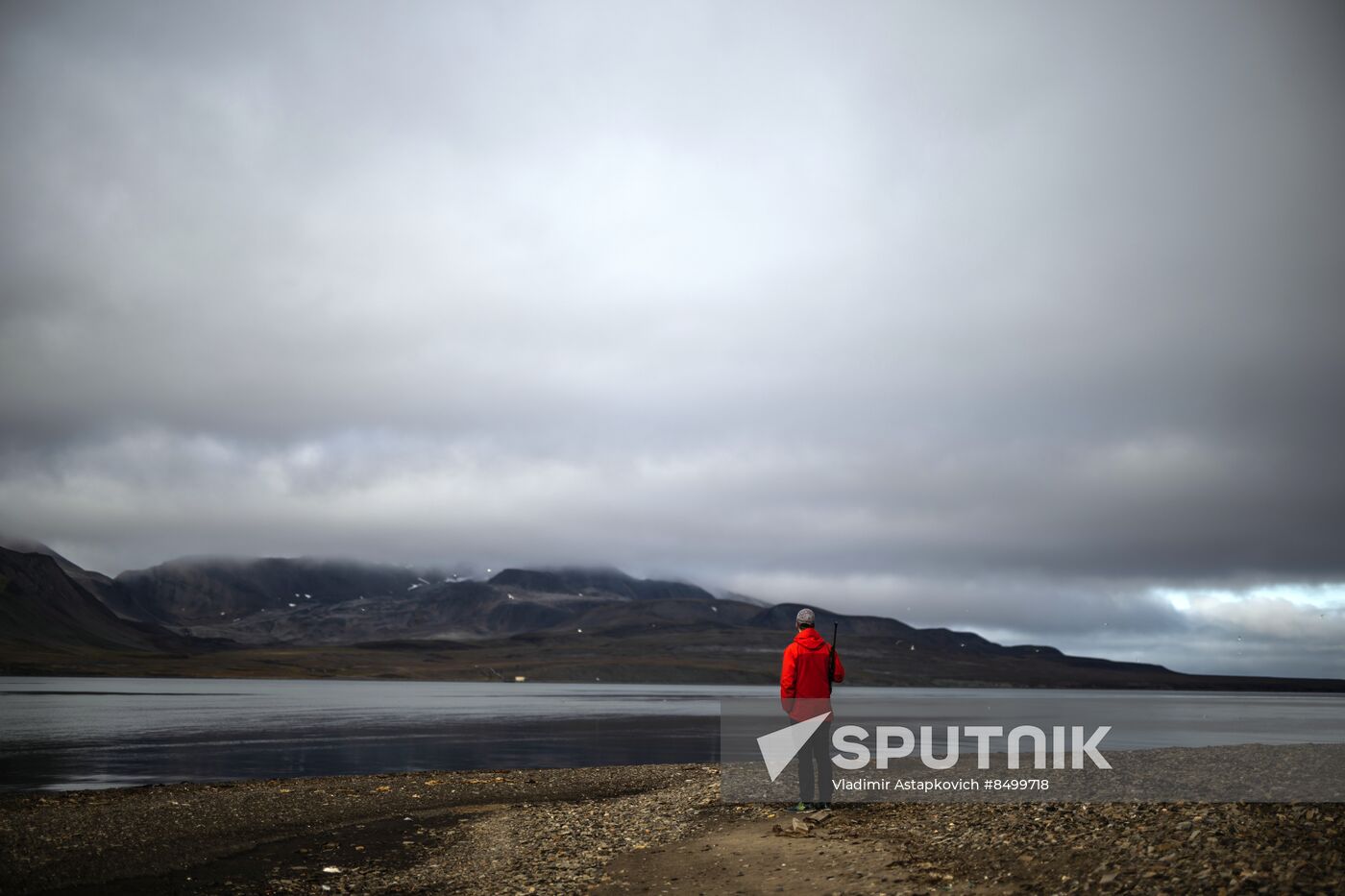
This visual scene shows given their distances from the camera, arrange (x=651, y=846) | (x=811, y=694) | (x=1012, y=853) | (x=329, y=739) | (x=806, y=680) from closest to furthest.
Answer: (x=1012, y=853) < (x=651, y=846) < (x=811, y=694) < (x=806, y=680) < (x=329, y=739)

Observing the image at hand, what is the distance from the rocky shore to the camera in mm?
11047

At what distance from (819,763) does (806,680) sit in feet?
4.96

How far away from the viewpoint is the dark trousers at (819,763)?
52.8ft

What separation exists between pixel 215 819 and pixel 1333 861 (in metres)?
21.1

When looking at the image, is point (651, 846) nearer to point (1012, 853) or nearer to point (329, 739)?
point (1012, 853)

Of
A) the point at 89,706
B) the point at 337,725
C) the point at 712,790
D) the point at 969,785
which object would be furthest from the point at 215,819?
the point at 89,706

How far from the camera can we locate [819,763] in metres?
16.4

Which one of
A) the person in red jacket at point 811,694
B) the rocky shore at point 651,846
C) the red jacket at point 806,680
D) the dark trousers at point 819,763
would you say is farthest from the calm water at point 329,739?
the red jacket at point 806,680

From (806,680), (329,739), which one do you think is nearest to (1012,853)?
(806,680)

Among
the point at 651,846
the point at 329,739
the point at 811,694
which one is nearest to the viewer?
the point at 651,846

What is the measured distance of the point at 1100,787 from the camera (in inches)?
659

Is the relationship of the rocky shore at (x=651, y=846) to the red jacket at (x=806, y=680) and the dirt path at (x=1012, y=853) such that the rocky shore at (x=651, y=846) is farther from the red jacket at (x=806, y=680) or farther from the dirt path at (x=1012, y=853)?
the red jacket at (x=806, y=680)

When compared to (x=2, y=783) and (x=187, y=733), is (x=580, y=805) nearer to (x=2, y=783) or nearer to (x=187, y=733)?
(x=2, y=783)

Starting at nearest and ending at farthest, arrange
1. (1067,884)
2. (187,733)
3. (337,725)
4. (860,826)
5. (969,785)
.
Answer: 1. (1067,884)
2. (860,826)
3. (969,785)
4. (187,733)
5. (337,725)
